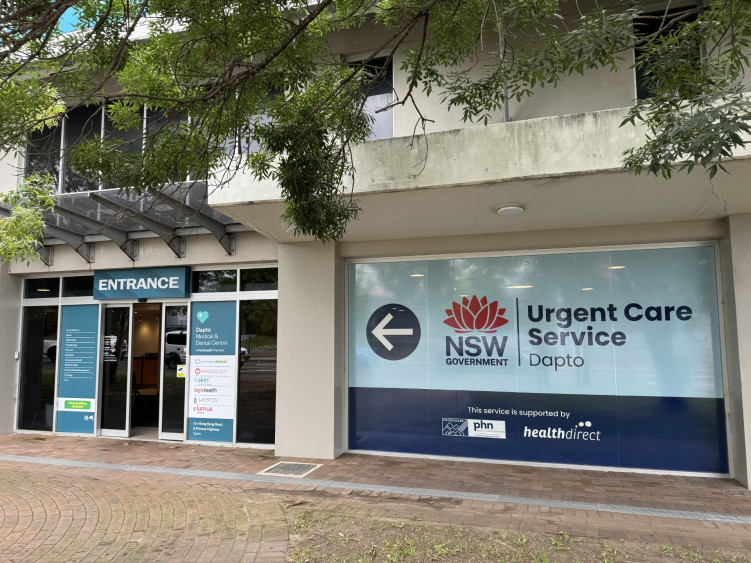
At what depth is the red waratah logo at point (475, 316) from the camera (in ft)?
24.4

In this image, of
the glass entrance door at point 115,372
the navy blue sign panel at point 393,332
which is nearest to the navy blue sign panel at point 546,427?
the navy blue sign panel at point 393,332

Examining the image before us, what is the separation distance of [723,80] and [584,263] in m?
3.78

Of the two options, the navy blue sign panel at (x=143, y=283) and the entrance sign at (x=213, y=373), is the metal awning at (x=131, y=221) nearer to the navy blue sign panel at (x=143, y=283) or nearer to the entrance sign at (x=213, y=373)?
the navy blue sign panel at (x=143, y=283)

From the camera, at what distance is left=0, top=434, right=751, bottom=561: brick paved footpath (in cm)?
465

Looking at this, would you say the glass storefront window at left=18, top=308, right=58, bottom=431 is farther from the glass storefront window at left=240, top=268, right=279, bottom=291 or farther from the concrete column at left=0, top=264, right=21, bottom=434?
the glass storefront window at left=240, top=268, right=279, bottom=291

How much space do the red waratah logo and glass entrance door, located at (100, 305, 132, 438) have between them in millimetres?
5866

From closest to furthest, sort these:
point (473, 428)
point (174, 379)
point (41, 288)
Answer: point (473, 428) < point (174, 379) < point (41, 288)

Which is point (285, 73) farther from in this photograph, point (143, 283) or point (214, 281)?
point (143, 283)

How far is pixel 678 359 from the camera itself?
6707 mm

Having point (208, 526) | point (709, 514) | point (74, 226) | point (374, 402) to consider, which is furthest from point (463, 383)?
point (74, 226)

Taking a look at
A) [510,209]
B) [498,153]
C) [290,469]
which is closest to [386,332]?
[290,469]

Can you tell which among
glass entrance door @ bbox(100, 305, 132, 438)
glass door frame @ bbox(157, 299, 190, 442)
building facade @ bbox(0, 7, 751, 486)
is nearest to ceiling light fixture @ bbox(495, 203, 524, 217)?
building facade @ bbox(0, 7, 751, 486)

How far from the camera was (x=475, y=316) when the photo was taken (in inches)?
297

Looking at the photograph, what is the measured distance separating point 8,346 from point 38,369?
Answer: 70cm
